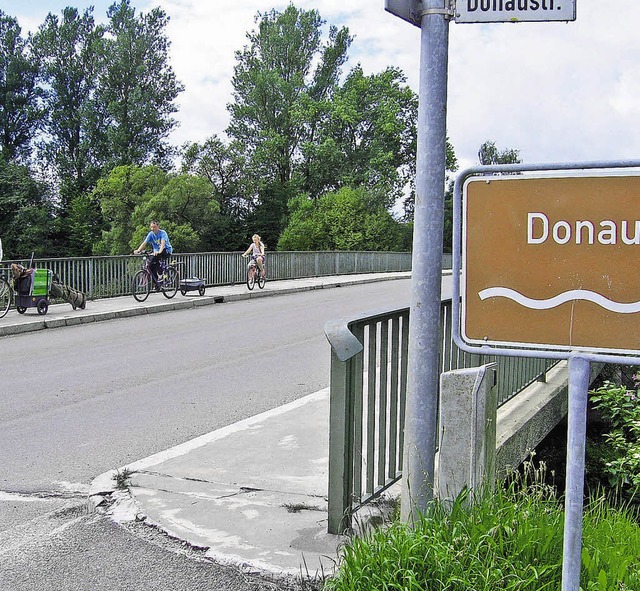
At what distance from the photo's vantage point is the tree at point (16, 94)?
63.3 m

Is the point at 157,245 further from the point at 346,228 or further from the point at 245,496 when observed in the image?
the point at 346,228

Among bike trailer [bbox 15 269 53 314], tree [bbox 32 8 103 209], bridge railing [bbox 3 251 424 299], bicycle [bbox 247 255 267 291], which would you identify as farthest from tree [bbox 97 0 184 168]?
bike trailer [bbox 15 269 53 314]

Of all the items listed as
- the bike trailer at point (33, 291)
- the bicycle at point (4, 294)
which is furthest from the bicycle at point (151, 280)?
the bicycle at point (4, 294)

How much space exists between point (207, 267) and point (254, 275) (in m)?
1.36

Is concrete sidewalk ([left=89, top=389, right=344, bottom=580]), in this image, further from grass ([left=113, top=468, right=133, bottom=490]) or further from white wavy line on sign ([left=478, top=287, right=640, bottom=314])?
white wavy line on sign ([left=478, top=287, right=640, bottom=314])

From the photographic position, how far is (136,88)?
63875 millimetres

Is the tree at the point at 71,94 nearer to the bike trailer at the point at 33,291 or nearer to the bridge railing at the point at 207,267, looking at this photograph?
the bridge railing at the point at 207,267

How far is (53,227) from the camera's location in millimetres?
54781

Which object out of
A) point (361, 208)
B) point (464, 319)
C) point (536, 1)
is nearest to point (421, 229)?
point (464, 319)

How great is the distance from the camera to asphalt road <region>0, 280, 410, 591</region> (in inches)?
150

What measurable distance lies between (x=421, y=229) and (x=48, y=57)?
229 feet

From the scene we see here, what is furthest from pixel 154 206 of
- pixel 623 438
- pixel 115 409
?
pixel 623 438

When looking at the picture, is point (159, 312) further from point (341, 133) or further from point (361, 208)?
point (341, 133)

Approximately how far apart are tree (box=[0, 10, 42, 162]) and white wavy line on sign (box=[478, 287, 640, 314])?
65.8 meters
